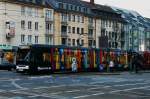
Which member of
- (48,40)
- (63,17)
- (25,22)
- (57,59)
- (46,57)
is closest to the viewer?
(46,57)

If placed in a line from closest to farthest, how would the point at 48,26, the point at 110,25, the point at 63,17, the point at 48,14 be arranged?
the point at 48,26
the point at 48,14
the point at 63,17
the point at 110,25

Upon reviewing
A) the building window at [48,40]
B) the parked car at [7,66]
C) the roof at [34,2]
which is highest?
the roof at [34,2]

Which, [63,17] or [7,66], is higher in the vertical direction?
[63,17]

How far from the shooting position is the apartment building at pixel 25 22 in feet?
263

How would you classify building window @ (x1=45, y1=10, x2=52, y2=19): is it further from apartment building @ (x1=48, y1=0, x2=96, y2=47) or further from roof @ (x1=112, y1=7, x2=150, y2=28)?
roof @ (x1=112, y1=7, x2=150, y2=28)

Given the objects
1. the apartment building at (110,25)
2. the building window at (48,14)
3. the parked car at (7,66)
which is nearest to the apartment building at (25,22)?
the building window at (48,14)

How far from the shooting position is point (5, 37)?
80688 millimetres

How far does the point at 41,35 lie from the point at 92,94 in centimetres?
6552

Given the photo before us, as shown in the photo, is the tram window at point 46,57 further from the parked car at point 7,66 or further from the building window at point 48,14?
the building window at point 48,14

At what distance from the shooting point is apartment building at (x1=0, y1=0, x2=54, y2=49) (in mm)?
80312

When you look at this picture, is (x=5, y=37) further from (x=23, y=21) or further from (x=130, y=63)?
(x=130, y=63)

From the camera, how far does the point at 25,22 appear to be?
8475 centimetres

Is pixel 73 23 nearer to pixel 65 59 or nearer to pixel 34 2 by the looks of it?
pixel 34 2

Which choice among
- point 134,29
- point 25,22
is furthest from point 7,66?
point 134,29
